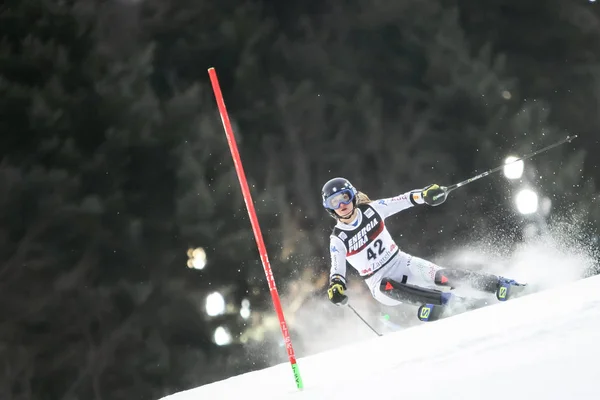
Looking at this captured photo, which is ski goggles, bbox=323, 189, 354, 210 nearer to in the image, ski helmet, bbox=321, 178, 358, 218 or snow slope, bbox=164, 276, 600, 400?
Answer: ski helmet, bbox=321, 178, 358, 218

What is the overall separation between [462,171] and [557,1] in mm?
1616

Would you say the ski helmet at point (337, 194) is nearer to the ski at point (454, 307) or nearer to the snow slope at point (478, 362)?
the ski at point (454, 307)

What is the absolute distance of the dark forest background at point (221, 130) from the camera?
4.79 meters

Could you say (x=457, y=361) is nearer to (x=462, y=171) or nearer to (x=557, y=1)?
(x=462, y=171)

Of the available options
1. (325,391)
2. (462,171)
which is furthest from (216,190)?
(325,391)

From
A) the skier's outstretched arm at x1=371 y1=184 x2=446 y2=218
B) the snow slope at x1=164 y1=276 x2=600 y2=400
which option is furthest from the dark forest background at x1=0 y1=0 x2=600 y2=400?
the snow slope at x1=164 y1=276 x2=600 y2=400

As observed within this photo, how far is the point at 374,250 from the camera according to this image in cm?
372

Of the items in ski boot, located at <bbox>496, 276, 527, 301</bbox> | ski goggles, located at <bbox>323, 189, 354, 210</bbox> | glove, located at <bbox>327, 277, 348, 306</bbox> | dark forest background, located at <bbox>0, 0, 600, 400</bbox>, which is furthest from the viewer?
dark forest background, located at <bbox>0, 0, 600, 400</bbox>

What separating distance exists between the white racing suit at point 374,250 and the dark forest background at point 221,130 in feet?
3.10

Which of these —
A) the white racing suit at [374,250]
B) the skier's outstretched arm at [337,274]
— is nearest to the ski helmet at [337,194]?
the white racing suit at [374,250]

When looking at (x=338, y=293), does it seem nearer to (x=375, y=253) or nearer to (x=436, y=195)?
(x=375, y=253)

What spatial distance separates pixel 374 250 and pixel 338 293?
1.27 ft

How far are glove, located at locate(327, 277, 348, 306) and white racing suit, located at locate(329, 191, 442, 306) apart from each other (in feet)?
0.30

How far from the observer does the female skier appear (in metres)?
3.59
